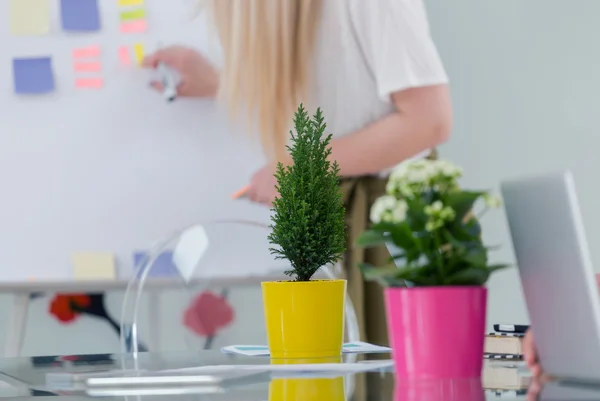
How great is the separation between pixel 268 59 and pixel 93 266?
2.15 ft

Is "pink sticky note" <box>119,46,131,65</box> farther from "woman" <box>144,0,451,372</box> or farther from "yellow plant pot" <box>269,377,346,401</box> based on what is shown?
"yellow plant pot" <box>269,377,346,401</box>

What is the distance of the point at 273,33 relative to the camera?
83.4 inches

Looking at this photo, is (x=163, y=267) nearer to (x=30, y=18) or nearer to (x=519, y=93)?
(x=30, y=18)

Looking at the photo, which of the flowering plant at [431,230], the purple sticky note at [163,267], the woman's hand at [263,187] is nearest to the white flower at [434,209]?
the flowering plant at [431,230]

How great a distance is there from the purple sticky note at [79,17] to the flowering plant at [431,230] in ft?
5.63

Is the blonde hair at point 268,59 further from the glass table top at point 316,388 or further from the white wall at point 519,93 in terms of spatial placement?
the glass table top at point 316,388

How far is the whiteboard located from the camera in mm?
2195

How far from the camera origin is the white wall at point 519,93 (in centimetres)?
227

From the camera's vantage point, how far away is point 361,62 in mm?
2139

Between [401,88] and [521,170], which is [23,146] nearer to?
[401,88]

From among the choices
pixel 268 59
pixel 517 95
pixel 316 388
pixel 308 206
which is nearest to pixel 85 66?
pixel 268 59

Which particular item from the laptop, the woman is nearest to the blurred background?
the woman

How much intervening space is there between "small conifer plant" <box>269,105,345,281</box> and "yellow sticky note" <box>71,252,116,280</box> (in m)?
1.39

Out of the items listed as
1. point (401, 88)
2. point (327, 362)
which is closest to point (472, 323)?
point (327, 362)
